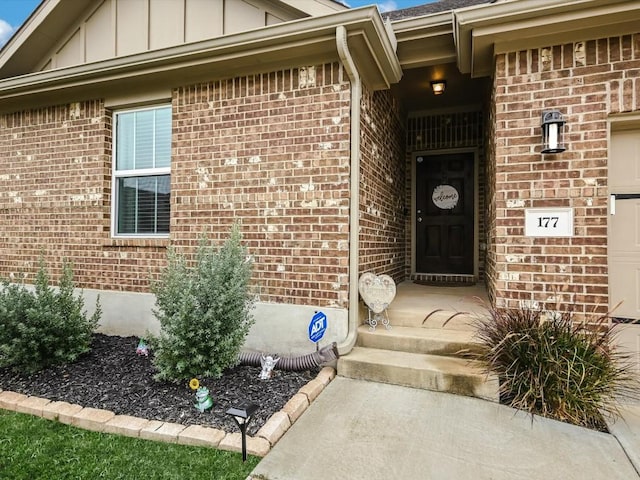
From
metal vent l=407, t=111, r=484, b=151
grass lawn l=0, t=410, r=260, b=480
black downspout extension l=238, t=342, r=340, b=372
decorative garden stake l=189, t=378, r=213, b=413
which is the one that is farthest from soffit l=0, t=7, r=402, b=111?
grass lawn l=0, t=410, r=260, b=480

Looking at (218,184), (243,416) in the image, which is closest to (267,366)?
(243,416)

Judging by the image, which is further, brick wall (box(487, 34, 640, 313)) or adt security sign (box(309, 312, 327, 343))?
adt security sign (box(309, 312, 327, 343))

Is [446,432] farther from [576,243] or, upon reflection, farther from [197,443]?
[576,243]

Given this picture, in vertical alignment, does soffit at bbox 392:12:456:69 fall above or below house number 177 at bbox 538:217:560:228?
above

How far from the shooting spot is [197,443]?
7.63ft

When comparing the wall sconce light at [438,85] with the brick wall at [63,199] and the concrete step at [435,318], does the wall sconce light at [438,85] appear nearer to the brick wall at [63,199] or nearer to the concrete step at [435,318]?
the concrete step at [435,318]

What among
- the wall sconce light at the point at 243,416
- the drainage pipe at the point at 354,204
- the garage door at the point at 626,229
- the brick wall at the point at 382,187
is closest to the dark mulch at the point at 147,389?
the wall sconce light at the point at 243,416

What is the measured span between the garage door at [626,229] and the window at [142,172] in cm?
448

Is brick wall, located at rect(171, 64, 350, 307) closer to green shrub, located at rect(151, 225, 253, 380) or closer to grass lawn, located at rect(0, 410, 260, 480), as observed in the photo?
green shrub, located at rect(151, 225, 253, 380)

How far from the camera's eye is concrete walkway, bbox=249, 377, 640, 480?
2031 mm

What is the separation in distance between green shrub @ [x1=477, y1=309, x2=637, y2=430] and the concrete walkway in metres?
0.13

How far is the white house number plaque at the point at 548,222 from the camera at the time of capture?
3.14 metres

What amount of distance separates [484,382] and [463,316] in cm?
81

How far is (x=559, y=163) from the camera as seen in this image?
124 inches
